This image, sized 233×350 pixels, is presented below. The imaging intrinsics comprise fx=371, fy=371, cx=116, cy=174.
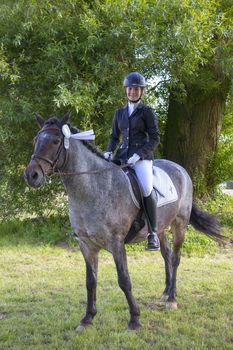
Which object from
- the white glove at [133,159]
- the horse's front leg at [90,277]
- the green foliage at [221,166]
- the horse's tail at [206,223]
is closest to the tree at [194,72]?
the green foliage at [221,166]

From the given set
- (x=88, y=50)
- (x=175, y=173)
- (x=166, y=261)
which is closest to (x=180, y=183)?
(x=175, y=173)

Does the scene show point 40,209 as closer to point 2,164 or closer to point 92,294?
point 2,164

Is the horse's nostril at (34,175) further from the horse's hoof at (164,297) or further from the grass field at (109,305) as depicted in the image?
the horse's hoof at (164,297)

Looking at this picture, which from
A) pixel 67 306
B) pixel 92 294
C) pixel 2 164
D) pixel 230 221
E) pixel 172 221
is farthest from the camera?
pixel 230 221


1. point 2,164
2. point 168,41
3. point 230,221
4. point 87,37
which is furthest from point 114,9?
point 230,221

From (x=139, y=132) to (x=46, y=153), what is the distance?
121cm

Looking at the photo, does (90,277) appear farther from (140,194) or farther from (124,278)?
(140,194)

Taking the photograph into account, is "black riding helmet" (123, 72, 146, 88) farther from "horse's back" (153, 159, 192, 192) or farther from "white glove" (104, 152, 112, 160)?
"horse's back" (153, 159, 192, 192)

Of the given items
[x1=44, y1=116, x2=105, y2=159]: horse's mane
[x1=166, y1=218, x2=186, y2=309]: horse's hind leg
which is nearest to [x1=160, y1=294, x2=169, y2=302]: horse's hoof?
[x1=166, y1=218, x2=186, y2=309]: horse's hind leg

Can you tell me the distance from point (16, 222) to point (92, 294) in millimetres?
5254

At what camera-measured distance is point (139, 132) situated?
4145 mm

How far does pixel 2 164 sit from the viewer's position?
851 centimetres

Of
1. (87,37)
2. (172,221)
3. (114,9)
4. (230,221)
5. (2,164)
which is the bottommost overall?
(230,221)

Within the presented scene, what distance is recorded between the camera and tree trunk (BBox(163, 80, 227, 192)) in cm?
1001
